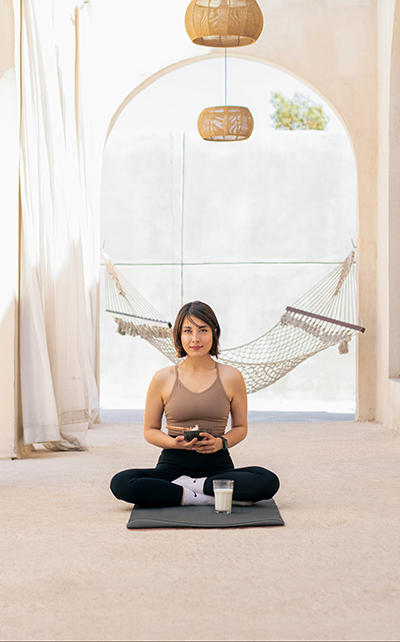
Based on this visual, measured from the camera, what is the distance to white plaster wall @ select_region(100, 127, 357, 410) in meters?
7.54

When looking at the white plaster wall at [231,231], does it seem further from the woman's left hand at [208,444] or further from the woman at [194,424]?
the woman's left hand at [208,444]

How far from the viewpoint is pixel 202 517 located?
2150 mm

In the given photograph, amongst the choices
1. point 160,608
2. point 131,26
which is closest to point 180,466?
point 160,608

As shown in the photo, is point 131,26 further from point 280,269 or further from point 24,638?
point 24,638

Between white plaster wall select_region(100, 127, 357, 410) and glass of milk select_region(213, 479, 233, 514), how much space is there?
5.39 m

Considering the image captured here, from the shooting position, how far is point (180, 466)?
2402mm

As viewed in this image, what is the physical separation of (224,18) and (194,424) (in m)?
2.26

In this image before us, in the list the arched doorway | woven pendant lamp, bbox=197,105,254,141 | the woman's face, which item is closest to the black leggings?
the woman's face

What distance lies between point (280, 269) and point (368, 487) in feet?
16.4

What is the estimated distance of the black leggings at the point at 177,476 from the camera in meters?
2.25

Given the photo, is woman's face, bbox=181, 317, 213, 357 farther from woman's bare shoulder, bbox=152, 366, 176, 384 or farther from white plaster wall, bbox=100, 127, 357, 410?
white plaster wall, bbox=100, 127, 357, 410

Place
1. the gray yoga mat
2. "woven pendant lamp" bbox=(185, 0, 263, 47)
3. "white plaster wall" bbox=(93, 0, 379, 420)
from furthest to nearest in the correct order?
"white plaster wall" bbox=(93, 0, 379, 420) < "woven pendant lamp" bbox=(185, 0, 263, 47) < the gray yoga mat

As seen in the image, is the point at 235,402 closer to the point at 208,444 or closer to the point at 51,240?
the point at 208,444

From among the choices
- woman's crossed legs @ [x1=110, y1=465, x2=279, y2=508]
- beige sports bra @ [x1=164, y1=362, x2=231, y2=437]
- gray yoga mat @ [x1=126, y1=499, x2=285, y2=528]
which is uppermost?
beige sports bra @ [x1=164, y1=362, x2=231, y2=437]
